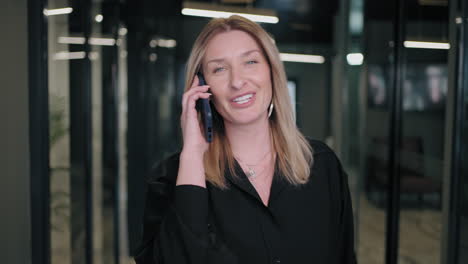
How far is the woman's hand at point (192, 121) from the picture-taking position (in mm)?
1344

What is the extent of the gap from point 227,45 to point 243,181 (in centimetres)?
41

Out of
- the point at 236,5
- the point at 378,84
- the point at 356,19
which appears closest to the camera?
the point at 378,84

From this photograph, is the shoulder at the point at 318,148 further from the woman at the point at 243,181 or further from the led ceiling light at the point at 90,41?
the led ceiling light at the point at 90,41

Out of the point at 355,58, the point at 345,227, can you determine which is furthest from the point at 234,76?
the point at 355,58

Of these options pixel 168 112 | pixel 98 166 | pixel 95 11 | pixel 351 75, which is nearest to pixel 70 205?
pixel 98 166

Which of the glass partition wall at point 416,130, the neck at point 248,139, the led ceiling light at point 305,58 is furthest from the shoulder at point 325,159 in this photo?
the led ceiling light at point 305,58

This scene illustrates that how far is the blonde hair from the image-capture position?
56.1 inches

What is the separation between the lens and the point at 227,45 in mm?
1409

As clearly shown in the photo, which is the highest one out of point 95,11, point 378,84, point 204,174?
point 95,11

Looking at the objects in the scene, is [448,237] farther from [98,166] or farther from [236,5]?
[236,5]

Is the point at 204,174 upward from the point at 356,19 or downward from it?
downward

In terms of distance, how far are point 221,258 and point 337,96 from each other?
11.8ft

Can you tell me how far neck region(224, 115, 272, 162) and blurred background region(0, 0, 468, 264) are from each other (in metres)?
0.95

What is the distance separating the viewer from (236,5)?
17.8 feet
